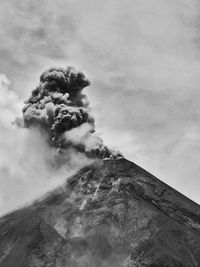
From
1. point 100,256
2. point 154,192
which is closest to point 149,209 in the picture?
point 154,192

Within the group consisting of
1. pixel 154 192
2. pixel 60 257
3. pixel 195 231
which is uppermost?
pixel 154 192

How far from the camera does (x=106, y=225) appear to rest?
333ft

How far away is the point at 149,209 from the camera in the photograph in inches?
4141

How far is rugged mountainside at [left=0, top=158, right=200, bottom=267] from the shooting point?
92.1 meters

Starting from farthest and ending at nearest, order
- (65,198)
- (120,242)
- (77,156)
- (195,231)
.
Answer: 1. (77,156)
2. (65,198)
3. (195,231)
4. (120,242)

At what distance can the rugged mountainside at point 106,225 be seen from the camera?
9212cm

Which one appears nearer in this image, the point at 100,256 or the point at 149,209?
the point at 100,256

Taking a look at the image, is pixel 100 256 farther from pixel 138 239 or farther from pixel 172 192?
pixel 172 192

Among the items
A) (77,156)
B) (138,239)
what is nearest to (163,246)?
(138,239)

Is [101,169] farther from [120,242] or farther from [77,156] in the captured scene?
[120,242]

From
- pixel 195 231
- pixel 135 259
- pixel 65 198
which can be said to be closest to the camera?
pixel 135 259

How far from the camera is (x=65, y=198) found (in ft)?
374

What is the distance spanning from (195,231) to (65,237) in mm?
28062

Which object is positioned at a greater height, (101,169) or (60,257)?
(101,169)
